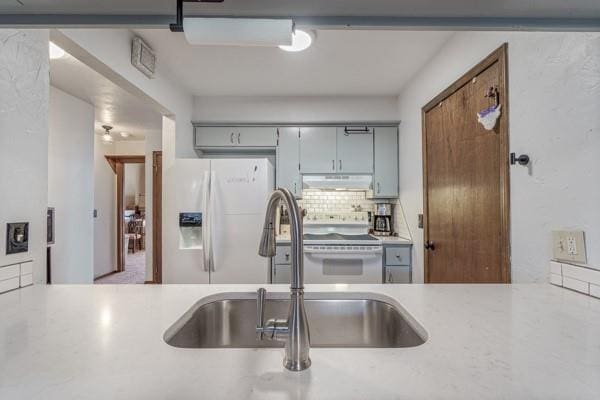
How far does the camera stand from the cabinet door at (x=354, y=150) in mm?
3062

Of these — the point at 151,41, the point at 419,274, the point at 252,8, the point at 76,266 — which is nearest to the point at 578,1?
the point at 252,8

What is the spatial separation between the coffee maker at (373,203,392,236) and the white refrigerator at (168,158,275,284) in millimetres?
1384

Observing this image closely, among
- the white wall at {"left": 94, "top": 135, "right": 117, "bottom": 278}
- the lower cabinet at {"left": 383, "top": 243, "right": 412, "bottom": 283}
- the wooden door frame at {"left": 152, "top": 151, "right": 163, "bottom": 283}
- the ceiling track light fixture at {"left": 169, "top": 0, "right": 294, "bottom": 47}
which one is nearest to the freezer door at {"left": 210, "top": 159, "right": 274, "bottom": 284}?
the lower cabinet at {"left": 383, "top": 243, "right": 412, "bottom": 283}

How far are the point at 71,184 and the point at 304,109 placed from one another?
111 inches

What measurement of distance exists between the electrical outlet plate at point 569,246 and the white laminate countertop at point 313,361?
226 mm

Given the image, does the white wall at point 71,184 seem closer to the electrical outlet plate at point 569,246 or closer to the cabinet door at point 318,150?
the cabinet door at point 318,150

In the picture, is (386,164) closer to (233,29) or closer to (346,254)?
(346,254)

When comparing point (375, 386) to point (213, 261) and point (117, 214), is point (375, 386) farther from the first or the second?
point (117, 214)

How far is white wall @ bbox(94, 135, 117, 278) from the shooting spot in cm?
449

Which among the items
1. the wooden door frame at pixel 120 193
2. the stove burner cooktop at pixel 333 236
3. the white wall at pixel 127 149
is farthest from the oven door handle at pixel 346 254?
the white wall at pixel 127 149

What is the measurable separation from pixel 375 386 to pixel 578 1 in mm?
854

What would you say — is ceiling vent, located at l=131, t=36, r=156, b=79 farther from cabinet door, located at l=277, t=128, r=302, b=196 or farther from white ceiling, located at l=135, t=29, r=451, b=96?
cabinet door, located at l=277, t=128, r=302, b=196

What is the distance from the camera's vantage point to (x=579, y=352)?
0.60m

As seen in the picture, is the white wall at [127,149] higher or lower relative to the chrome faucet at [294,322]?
higher
